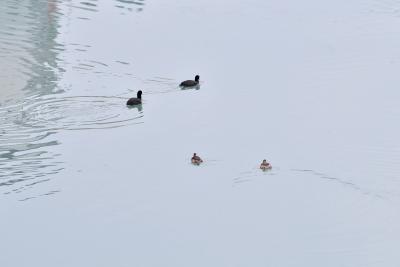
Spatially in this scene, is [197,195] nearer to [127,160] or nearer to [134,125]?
[127,160]

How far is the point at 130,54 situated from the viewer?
22.2 metres

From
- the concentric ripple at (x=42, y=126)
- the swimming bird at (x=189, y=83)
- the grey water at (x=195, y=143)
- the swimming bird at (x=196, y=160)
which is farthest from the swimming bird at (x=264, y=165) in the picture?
the swimming bird at (x=189, y=83)

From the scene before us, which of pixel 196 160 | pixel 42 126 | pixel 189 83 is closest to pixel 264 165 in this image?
pixel 196 160

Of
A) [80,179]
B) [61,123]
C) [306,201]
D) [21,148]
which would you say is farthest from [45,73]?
[306,201]

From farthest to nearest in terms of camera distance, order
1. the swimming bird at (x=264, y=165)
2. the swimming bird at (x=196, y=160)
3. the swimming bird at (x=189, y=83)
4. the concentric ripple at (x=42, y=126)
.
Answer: the swimming bird at (x=189, y=83) < the swimming bird at (x=196, y=160) < the swimming bird at (x=264, y=165) < the concentric ripple at (x=42, y=126)


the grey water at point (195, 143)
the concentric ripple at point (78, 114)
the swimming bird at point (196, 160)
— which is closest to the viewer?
the grey water at point (195, 143)

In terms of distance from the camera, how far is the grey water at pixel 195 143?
39.5 feet

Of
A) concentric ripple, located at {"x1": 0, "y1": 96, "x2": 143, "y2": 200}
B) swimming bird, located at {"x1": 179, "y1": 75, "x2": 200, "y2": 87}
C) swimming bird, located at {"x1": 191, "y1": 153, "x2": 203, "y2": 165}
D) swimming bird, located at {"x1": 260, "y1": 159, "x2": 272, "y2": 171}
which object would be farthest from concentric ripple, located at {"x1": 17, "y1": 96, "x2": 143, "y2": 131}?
swimming bird, located at {"x1": 260, "y1": 159, "x2": 272, "y2": 171}

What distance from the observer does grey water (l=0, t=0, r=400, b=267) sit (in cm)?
1203

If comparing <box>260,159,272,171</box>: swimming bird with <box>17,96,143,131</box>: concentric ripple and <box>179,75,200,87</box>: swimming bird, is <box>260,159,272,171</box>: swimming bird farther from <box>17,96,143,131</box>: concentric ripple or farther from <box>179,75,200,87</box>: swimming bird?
<box>179,75,200,87</box>: swimming bird

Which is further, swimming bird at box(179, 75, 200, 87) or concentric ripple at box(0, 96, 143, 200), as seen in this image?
swimming bird at box(179, 75, 200, 87)

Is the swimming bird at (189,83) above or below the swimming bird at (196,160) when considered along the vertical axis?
above

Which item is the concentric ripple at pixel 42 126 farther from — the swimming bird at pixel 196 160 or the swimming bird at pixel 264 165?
the swimming bird at pixel 264 165

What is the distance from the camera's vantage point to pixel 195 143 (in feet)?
52.1
